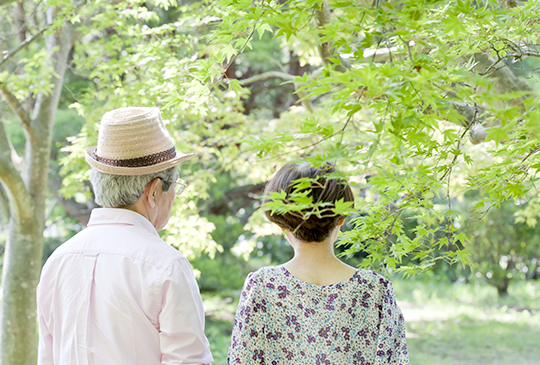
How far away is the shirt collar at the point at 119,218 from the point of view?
1.22m

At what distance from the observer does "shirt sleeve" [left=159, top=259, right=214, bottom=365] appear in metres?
1.10

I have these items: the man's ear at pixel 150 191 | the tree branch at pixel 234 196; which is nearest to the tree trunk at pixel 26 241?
the man's ear at pixel 150 191

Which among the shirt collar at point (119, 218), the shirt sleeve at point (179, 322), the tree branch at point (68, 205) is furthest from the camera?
the tree branch at point (68, 205)

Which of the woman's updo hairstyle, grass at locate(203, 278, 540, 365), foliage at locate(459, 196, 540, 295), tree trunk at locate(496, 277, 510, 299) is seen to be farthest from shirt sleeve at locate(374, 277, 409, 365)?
tree trunk at locate(496, 277, 510, 299)

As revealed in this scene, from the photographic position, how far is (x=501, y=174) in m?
1.46

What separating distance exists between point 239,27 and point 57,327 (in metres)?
0.92

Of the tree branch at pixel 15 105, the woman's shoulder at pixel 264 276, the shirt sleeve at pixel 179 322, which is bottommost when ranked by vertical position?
the tree branch at pixel 15 105

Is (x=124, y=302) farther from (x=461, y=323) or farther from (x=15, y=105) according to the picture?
(x=461, y=323)

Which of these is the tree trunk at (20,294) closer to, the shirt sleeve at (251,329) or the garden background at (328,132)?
the garden background at (328,132)

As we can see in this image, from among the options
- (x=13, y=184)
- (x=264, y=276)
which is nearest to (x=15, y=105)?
(x=13, y=184)

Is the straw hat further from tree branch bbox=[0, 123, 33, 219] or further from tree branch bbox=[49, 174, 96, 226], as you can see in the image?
tree branch bbox=[49, 174, 96, 226]

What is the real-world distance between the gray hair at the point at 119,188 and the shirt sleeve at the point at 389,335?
0.68 m

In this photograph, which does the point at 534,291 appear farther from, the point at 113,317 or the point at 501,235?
the point at 113,317

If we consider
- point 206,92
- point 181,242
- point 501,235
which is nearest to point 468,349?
point 501,235
